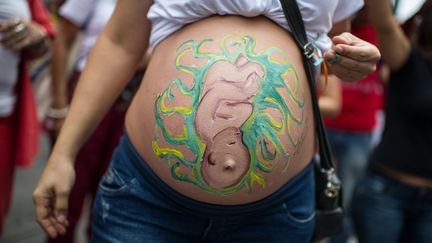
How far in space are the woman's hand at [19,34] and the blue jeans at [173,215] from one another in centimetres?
95

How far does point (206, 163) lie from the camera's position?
4.74 ft

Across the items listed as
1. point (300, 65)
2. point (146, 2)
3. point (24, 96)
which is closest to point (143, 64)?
point (24, 96)

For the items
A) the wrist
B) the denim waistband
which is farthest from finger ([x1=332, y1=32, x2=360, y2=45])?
the wrist

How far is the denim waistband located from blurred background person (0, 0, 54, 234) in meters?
1.00

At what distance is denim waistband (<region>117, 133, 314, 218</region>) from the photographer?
4.88 ft

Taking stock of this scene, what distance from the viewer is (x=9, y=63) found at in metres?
→ 2.40

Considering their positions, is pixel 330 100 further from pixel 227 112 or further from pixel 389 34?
pixel 227 112

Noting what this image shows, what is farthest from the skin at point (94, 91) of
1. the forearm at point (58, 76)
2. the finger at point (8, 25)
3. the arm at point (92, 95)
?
the forearm at point (58, 76)

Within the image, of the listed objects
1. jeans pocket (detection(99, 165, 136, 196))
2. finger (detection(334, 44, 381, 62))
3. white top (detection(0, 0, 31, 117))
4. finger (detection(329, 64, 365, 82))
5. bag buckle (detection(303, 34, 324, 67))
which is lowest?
white top (detection(0, 0, 31, 117))

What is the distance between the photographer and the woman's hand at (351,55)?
1.46 meters

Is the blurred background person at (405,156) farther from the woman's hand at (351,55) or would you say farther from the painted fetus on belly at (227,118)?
the painted fetus on belly at (227,118)

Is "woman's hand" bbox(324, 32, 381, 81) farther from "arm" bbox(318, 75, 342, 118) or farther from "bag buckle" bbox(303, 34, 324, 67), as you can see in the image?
"arm" bbox(318, 75, 342, 118)

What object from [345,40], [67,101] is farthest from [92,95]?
[67,101]

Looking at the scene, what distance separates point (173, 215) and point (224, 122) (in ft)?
0.95
